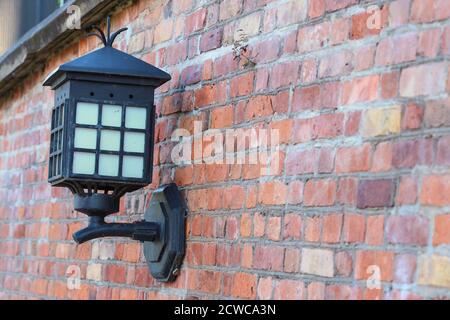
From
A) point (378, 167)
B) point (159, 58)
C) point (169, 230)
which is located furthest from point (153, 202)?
point (378, 167)

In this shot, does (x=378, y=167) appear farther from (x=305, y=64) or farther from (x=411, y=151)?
(x=305, y=64)

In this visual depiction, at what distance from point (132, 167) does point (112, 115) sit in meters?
0.16

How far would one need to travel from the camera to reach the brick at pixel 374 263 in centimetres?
227

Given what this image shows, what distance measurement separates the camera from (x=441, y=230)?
213 cm

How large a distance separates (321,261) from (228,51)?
82 cm

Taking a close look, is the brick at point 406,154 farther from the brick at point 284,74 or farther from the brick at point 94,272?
the brick at point 94,272

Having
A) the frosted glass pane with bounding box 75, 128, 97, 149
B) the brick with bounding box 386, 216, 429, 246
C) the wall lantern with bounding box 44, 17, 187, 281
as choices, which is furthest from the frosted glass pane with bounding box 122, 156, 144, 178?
the brick with bounding box 386, 216, 429, 246

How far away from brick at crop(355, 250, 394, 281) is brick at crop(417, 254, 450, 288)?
0.10m

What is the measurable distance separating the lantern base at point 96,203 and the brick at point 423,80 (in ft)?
3.85

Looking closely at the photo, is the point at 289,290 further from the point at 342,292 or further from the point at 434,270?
the point at 434,270

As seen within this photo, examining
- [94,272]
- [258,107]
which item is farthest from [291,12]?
[94,272]

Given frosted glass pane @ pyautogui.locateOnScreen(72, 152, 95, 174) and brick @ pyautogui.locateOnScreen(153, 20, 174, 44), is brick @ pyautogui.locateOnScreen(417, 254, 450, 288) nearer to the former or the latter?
frosted glass pane @ pyautogui.locateOnScreen(72, 152, 95, 174)
